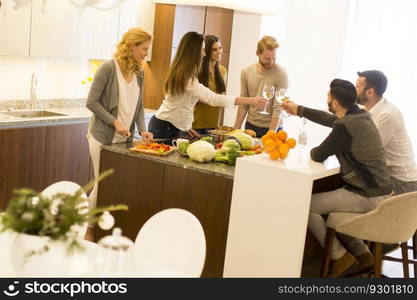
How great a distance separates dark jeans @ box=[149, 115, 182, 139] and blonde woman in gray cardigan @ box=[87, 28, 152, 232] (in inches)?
16.4

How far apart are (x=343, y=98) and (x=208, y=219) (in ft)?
3.46

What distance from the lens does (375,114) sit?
434 cm

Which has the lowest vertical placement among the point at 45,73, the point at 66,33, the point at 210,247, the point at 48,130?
the point at 210,247

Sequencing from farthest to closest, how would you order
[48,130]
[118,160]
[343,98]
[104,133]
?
[48,130]
[104,133]
[118,160]
[343,98]

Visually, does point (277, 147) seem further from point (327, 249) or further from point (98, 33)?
point (98, 33)

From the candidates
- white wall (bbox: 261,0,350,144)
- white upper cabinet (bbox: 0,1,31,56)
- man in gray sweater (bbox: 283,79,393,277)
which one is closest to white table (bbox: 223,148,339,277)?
man in gray sweater (bbox: 283,79,393,277)

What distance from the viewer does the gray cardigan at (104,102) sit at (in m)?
4.35

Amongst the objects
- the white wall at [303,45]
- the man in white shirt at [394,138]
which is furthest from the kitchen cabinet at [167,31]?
the man in white shirt at [394,138]

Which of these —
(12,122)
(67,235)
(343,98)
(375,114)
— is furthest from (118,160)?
(67,235)

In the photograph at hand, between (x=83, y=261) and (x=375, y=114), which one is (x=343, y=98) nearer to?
(x=375, y=114)

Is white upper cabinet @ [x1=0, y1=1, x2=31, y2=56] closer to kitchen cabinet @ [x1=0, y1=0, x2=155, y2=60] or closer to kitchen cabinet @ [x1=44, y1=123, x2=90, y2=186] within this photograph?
kitchen cabinet @ [x1=0, y1=0, x2=155, y2=60]

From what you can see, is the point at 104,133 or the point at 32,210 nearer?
the point at 32,210

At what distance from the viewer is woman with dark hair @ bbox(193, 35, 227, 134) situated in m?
5.09

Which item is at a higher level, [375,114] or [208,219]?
[375,114]
